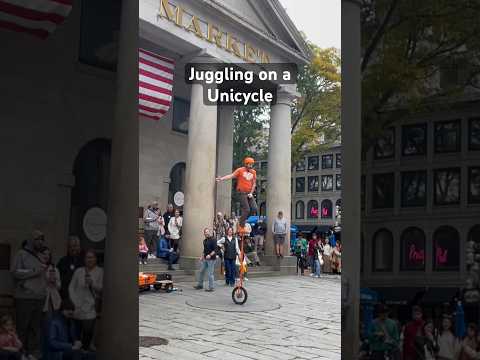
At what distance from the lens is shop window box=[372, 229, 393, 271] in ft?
14.4

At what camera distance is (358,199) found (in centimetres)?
463

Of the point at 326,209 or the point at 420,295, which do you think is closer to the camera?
the point at 420,295

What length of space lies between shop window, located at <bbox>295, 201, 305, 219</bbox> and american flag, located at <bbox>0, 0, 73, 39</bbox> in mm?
57172

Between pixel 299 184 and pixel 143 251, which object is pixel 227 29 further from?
pixel 299 184

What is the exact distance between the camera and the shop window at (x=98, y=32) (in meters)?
10.1

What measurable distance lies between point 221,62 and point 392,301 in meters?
17.3

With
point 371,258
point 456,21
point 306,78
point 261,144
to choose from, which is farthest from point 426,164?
point 261,144

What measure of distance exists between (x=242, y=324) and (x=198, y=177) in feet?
31.6

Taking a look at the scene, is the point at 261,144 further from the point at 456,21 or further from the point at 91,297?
the point at 456,21

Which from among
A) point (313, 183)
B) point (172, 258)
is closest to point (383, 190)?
point (172, 258)

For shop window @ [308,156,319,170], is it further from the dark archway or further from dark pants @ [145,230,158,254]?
the dark archway

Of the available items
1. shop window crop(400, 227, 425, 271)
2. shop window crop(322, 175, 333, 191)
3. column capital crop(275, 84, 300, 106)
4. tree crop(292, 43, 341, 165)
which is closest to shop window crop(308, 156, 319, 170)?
shop window crop(322, 175, 333, 191)

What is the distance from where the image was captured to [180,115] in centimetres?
2559

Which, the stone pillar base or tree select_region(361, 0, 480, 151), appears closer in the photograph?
tree select_region(361, 0, 480, 151)
